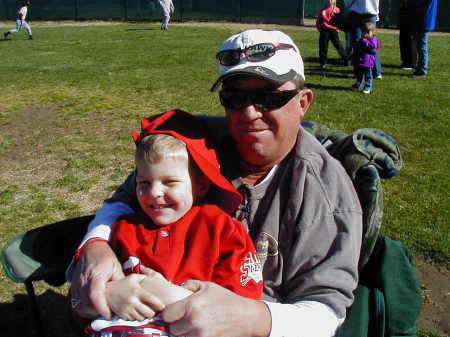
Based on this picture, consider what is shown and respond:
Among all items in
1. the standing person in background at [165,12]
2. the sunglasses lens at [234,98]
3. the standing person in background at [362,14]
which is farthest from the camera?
the standing person in background at [165,12]

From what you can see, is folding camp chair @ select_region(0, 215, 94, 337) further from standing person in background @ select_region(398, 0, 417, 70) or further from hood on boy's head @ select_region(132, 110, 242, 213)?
standing person in background @ select_region(398, 0, 417, 70)

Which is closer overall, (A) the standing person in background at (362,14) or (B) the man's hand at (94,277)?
(B) the man's hand at (94,277)

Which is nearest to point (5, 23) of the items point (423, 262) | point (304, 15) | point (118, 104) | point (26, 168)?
point (304, 15)

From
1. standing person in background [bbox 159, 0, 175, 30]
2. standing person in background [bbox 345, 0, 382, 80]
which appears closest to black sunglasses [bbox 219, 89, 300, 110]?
standing person in background [bbox 345, 0, 382, 80]

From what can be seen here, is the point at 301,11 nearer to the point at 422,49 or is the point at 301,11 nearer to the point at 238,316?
the point at 422,49

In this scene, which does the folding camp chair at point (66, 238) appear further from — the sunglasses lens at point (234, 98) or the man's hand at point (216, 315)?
the man's hand at point (216, 315)

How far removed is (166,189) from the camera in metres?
2.07

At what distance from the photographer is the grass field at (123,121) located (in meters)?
4.65

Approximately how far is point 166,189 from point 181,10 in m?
28.7

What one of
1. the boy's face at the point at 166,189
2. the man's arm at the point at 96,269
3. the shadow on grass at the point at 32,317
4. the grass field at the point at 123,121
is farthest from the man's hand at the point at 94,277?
the grass field at the point at 123,121

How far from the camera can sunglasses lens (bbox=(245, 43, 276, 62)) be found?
2.07 metres

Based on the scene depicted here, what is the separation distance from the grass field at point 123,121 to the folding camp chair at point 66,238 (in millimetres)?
1157

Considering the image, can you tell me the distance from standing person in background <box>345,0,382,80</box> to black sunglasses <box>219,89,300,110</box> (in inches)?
320

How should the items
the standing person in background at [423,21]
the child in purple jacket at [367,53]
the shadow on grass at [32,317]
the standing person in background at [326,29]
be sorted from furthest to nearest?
the standing person in background at [326,29], the standing person in background at [423,21], the child in purple jacket at [367,53], the shadow on grass at [32,317]
